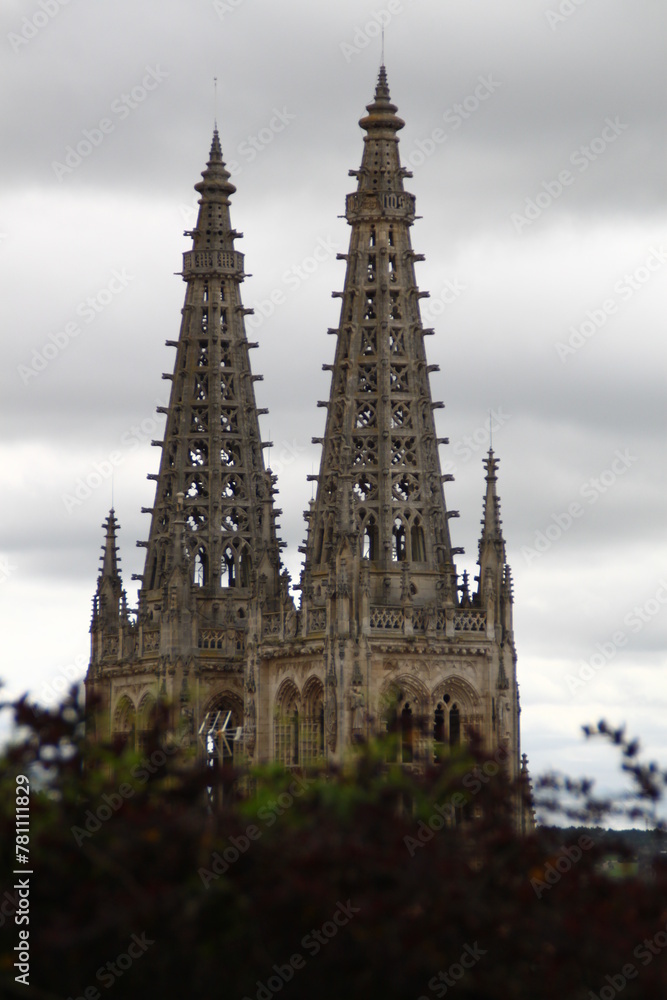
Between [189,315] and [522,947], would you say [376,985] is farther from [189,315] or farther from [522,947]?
[189,315]

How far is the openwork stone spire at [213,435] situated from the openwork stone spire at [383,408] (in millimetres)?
8489

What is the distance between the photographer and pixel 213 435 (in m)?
109

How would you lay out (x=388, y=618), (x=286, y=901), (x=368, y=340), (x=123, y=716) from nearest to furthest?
(x=286, y=901) → (x=388, y=618) → (x=368, y=340) → (x=123, y=716)

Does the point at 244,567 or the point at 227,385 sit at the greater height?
the point at 227,385

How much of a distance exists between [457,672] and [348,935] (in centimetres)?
6979

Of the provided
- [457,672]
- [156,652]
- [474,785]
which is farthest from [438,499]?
[474,785]

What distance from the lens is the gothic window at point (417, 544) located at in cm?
9906

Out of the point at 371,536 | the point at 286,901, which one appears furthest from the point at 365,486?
the point at 286,901

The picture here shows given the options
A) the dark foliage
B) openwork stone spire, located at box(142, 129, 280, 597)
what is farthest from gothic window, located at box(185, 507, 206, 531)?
the dark foliage

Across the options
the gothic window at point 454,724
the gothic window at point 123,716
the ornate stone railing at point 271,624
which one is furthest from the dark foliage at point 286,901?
the gothic window at point 123,716

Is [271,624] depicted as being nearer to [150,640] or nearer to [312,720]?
[312,720]

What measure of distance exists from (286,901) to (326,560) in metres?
71.8

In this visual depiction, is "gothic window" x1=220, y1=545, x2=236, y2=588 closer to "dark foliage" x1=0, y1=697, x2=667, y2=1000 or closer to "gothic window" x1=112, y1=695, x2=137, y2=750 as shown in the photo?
"gothic window" x1=112, y1=695, x2=137, y2=750

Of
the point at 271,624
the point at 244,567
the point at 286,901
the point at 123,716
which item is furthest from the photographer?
the point at 244,567
